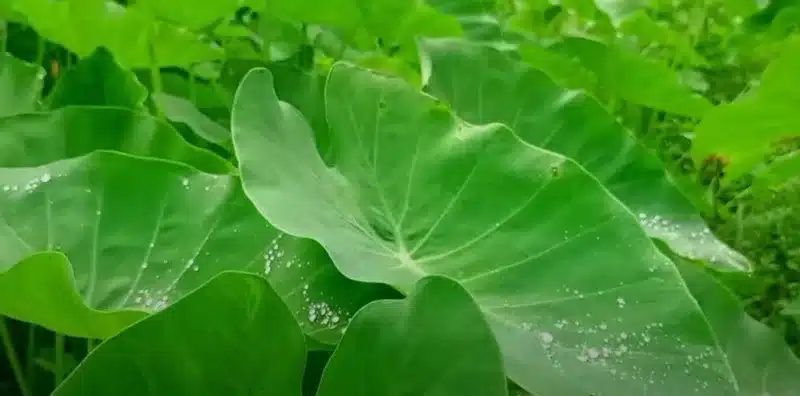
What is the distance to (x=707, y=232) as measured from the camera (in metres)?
0.77

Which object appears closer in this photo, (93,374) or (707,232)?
(93,374)

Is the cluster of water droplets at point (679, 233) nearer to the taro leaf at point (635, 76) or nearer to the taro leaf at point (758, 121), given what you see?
the taro leaf at point (758, 121)

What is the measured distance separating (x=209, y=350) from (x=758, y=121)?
58 centimetres

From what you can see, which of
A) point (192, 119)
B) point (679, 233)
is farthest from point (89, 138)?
point (679, 233)

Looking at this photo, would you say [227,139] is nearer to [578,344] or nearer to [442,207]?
[442,207]

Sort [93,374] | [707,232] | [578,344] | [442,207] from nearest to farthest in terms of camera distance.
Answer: [93,374] < [578,344] < [442,207] < [707,232]

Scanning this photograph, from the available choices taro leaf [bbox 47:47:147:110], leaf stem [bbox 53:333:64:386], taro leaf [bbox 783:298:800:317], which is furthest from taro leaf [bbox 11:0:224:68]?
taro leaf [bbox 783:298:800:317]

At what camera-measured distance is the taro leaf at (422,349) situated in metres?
0.37

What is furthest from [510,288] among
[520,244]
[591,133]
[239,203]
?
[591,133]

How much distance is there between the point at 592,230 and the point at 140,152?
30 cm

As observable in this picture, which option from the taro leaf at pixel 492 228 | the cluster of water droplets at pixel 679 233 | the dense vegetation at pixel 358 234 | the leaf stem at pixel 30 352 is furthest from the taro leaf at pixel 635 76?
the leaf stem at pixel 30 352

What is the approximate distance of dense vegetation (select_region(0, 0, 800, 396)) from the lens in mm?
373

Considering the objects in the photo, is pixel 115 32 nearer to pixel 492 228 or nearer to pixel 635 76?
pixel 492 228

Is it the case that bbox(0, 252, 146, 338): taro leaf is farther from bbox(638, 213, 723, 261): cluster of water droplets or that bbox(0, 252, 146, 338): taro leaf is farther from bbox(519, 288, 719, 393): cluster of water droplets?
bbox(638, 213, 723, 261): cluster of water droplets
